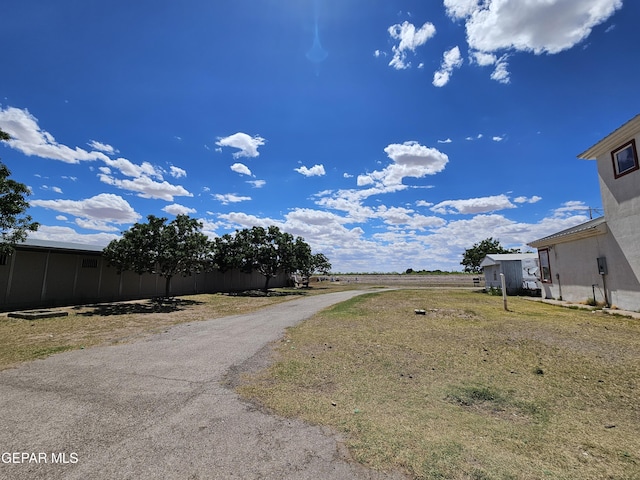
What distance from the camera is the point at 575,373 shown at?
18.1ft

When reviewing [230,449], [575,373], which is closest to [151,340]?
[230,449]

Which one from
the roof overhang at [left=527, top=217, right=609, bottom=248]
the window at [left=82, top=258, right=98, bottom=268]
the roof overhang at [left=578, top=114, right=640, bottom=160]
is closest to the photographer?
the roof overhang at [left=578, top=114, right=640, bottom=160]

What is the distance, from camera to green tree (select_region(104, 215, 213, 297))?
16.5 m

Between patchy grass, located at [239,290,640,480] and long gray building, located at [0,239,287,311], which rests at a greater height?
long gray building, located at [0,239,287,311]

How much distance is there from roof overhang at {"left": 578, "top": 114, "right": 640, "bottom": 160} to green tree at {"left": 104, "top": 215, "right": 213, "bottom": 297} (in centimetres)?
2033

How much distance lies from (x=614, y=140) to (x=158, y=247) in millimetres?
21560

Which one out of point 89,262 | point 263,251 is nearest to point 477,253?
point 263,251

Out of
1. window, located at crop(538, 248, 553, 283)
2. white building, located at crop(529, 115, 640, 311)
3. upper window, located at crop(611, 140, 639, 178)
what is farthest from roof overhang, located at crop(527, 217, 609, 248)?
upper window, located at crop(611, 140, 639, 178)

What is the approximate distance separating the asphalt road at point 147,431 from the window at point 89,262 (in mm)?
14329

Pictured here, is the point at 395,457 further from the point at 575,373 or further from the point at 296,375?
the point at 575,373

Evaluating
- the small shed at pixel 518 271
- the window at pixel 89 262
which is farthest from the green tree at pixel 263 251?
the small shed at pixel 518 271

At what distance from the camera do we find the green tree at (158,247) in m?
Answer: 16.5

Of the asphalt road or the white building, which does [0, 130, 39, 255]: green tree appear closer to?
the asphalt road

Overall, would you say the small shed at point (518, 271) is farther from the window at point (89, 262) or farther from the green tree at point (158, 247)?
the window at point (89, 262)
